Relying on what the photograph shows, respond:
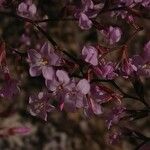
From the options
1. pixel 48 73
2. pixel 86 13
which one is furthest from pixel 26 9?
pixel 48 73

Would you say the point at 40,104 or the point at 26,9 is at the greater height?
the point at 26,9

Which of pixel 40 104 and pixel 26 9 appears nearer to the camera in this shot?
pixel 40 104

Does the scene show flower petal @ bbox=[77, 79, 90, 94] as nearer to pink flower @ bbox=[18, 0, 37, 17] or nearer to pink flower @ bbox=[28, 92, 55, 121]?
pink flower @ bbox=[28, 92, 55, 121]

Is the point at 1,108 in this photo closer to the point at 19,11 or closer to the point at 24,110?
the point at 24,110

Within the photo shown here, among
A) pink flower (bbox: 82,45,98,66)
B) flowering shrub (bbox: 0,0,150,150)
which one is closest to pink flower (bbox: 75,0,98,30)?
flowering shrub (bbox: 0,0,150,150)

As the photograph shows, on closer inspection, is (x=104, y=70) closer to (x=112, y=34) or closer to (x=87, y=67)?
(x=87, y=67)

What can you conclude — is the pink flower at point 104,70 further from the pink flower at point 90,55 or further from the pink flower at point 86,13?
the pink flower at point 86,13

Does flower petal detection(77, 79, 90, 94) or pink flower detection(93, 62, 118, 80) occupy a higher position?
pink flower detection(93, 62, 118, 80)

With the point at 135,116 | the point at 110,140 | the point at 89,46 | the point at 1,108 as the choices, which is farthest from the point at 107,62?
the point at 1,108

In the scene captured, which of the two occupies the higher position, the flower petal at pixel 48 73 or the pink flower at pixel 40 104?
the flower petal at pixel 48 73

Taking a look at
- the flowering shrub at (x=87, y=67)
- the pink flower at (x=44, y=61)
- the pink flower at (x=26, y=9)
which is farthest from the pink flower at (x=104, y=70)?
the pink flower at (x=26, y=9)

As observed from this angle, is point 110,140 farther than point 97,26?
Yes
